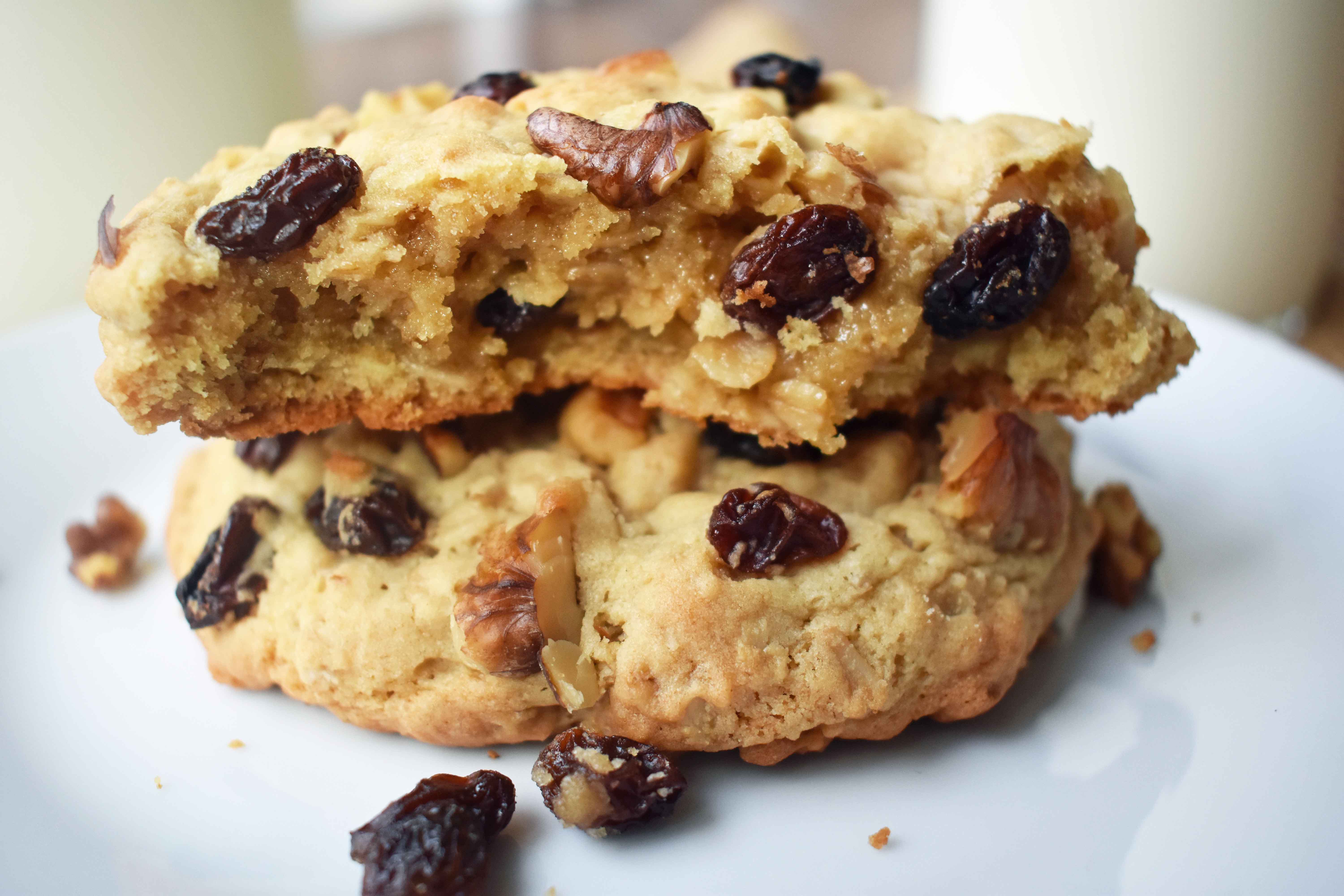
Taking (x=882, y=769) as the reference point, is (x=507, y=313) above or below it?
above

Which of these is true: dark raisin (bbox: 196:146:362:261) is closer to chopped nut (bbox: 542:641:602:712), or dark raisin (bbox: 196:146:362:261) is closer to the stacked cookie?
the stacked cookie

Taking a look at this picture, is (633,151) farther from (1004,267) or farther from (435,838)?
(435,838)

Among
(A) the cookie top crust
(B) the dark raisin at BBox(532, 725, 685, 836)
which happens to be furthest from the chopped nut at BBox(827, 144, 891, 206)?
(B) the dark raisin at BBox(532, 725, 685, 836)

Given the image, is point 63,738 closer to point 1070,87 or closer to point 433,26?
point 1070,87

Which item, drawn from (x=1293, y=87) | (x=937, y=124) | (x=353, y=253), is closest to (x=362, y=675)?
(x=353, y=253)

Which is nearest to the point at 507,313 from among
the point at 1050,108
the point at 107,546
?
the point at 107,546

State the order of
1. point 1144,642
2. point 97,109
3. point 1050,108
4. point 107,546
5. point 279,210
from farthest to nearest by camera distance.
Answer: point 1050,108 → point 97,109 → point 107,546 → point 1144,642 → point 279,210
